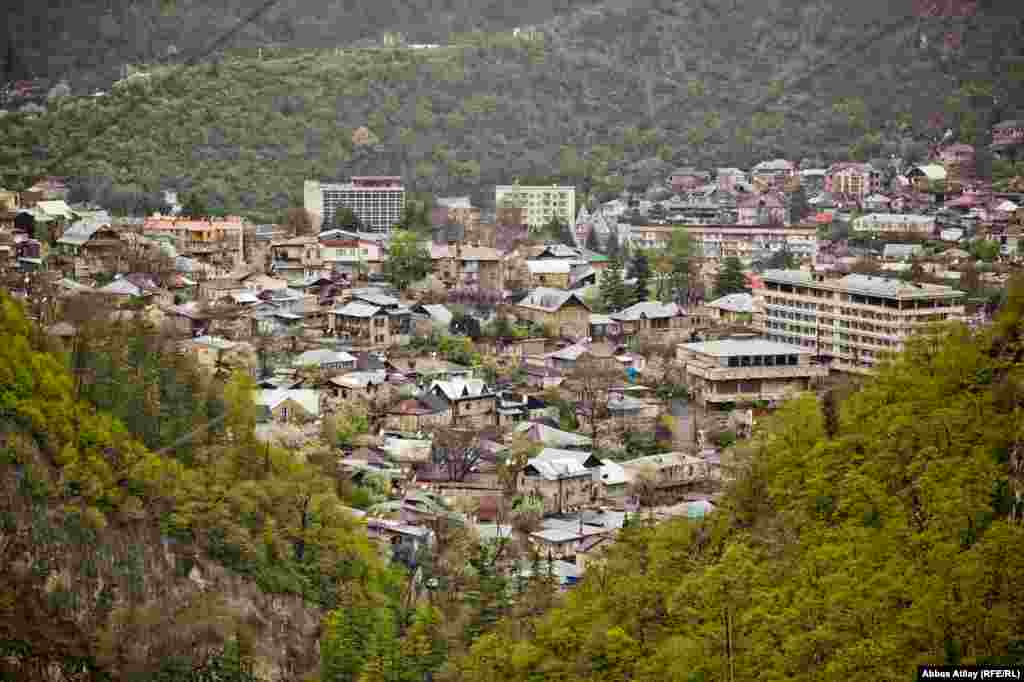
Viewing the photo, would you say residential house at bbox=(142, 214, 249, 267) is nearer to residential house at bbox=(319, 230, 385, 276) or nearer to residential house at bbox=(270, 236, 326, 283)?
residential house at bbox=(270, 236, 326, 283)

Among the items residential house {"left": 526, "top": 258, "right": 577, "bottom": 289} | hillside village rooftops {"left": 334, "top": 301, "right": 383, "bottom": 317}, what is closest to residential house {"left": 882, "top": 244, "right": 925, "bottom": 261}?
residential house {"left": 526, "top": 258, "right": 577, "bottom": 289}

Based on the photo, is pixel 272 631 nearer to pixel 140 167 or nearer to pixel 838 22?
pixel 140 167

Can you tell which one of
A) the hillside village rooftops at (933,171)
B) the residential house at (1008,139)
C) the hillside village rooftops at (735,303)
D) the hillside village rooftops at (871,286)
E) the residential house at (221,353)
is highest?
the residential house at (1008,139)

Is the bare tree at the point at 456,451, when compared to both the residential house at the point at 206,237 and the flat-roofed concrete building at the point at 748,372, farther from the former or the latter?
the residential house at the point at 206,237

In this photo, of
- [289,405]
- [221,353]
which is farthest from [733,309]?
[289,405]

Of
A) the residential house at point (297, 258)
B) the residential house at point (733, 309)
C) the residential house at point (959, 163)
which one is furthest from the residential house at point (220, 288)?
the residential house at point (959, 163)
